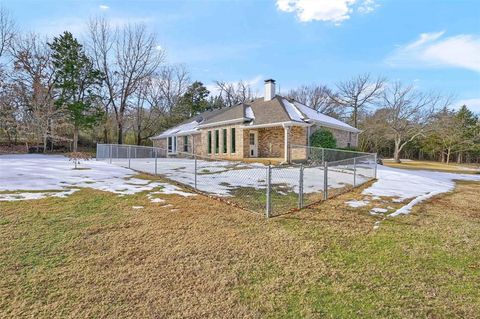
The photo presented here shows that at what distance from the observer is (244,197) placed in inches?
286

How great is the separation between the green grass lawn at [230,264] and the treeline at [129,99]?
2175 centimetres

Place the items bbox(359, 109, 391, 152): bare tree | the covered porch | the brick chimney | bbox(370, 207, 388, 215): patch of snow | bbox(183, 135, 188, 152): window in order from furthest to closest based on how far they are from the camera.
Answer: bbox(359, 109, 391, 152): bare tree
bbox(183, 135, 188, 152): window
the brick chimney
the covered porch
bbox(370, 207, 388, 215): patch of snow

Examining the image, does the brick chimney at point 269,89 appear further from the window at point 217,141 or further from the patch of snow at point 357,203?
the patch of snow at point 357,203

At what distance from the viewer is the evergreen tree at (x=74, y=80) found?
24.2m

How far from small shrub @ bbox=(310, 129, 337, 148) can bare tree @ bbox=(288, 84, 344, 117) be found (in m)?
20.9

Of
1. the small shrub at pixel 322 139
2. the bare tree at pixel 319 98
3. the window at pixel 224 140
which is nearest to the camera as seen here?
the small shrub at pixel 322 139

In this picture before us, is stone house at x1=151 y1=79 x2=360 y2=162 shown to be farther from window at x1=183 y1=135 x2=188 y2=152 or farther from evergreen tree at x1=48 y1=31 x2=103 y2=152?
evergreen tree at x1=48 y1=31 x2=103 y2=152

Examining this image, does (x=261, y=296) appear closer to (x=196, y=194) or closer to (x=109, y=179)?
(x=196, y=194)

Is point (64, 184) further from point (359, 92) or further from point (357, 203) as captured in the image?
point (359, 92)

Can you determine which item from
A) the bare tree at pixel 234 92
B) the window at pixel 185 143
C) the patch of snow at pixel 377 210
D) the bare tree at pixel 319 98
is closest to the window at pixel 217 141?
the window at pixel 185 143

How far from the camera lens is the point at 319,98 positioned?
4028 cm

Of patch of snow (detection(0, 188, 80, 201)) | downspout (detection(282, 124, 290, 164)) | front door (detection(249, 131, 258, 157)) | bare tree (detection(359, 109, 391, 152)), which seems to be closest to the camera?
patch of snow (detection(0, 188, 80, 201))

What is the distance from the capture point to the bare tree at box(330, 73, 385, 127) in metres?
33.4

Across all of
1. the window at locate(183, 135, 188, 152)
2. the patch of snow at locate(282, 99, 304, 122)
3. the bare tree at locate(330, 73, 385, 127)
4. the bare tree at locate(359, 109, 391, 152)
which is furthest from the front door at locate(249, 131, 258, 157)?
the bare tree at locate(330, 73, 385, 127)
